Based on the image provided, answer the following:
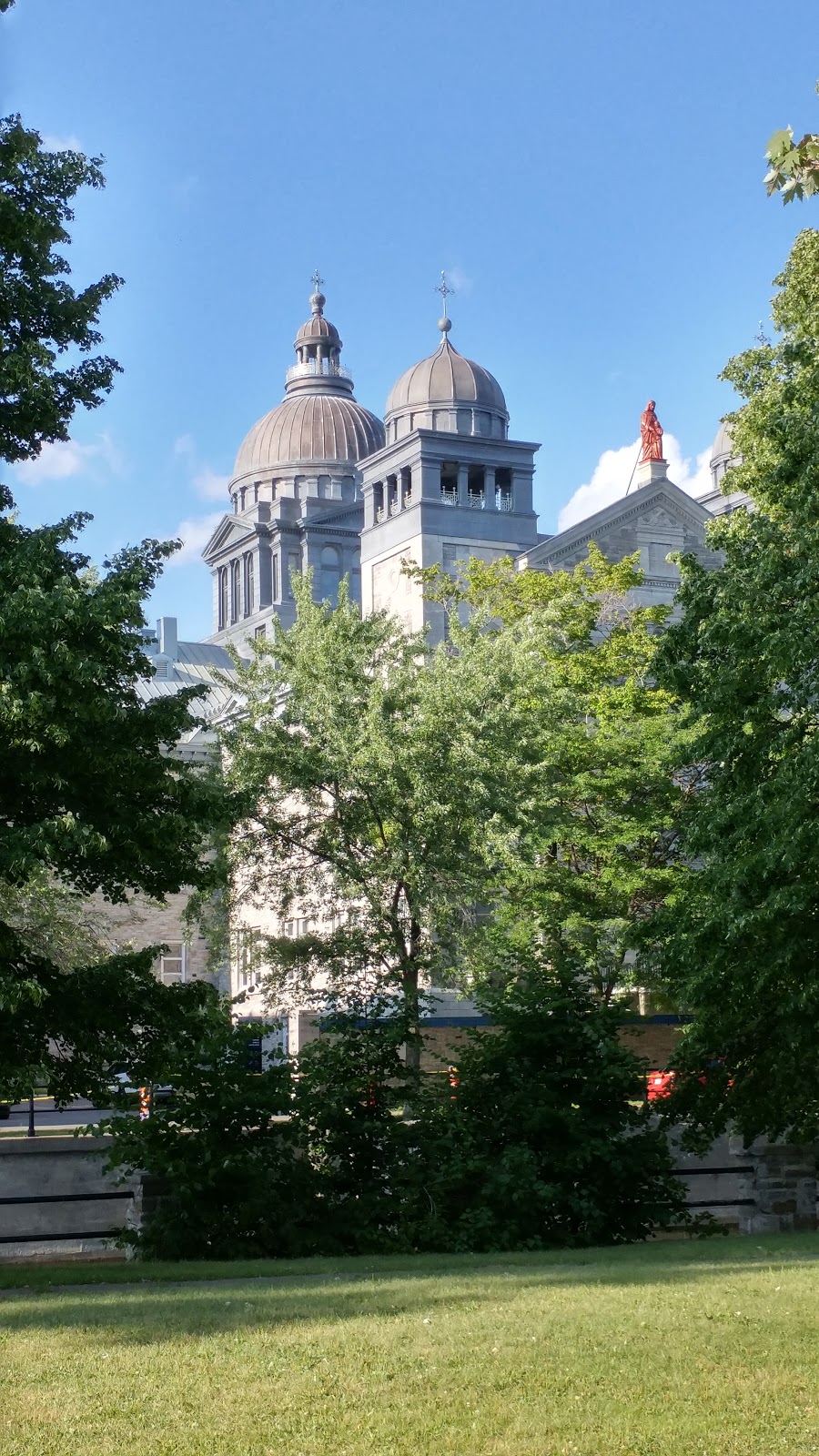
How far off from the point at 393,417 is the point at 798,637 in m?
61.9

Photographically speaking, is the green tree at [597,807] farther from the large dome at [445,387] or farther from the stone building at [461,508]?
the large dome at [445,387]

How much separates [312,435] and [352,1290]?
121285 millimetres

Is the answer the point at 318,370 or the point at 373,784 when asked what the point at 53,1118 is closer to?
the point at 373,784

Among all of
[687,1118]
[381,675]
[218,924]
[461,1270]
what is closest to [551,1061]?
[687,1118]

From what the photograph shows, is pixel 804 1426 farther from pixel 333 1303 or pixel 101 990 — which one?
pixel 101 990

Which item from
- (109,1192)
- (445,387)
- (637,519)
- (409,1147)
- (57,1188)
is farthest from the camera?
(445,387)

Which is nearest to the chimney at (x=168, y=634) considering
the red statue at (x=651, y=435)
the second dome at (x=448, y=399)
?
the second dome at (x=448, y=399)

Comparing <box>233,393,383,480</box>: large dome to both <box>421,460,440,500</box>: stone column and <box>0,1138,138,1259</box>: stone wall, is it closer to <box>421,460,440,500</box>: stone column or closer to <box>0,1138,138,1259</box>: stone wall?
<box>421,460,440,500</box>: stone column

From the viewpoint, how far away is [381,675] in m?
34.6

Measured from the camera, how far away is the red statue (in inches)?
2447

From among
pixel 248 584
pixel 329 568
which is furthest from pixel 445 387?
pixel 248 584

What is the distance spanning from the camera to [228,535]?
434ft

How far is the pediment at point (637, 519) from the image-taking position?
189ft

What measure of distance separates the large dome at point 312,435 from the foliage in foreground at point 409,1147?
112m
